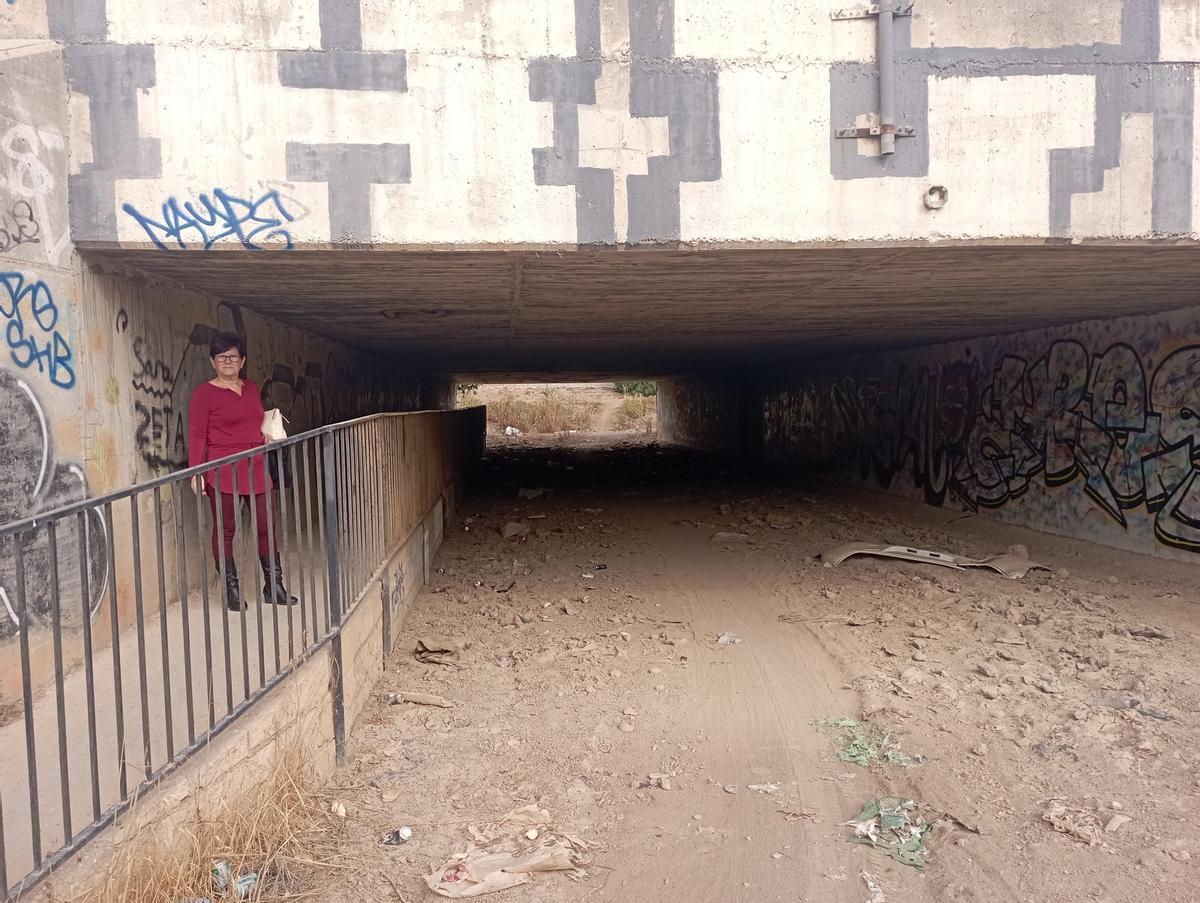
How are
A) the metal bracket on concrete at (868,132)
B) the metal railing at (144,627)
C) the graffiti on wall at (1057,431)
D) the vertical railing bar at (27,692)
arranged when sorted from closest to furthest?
the vertical railing bar at (27,692)
the metal railing at (144,627)
the metal bracket on concrete at (868,132)
the graffiti on wall at (1057,431)

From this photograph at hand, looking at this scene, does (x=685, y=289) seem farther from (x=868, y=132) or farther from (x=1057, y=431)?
(x=1057, y=431)

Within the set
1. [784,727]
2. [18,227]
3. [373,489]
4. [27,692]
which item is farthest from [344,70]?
[784,727]

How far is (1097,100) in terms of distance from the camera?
16.6 ft

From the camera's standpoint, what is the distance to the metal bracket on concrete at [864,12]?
16.3ft

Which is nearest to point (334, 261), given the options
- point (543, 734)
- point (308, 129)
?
point (308, 129)

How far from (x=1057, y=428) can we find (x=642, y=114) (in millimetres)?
7256

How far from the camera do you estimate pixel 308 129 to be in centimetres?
472

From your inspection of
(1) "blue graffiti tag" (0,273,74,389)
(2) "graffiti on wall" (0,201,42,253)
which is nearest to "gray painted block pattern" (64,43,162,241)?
(2) "graffiti on wall" (0,201,42,253)

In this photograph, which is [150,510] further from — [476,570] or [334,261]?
[476,570]

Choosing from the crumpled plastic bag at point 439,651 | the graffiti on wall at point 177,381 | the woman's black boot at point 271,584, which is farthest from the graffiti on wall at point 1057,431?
the graffiti on wall at point 177,381

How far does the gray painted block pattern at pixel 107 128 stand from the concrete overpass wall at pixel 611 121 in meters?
0.01

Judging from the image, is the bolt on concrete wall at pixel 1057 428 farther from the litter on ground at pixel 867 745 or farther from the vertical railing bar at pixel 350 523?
the vertical railing bar at pixel 350 523

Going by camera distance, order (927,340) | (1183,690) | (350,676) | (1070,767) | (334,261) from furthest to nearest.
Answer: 1. (927,340)
2. (334,261)
3. (1183,690)
4. (350,676)
5. (1070,767)

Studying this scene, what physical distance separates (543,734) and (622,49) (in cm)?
420
